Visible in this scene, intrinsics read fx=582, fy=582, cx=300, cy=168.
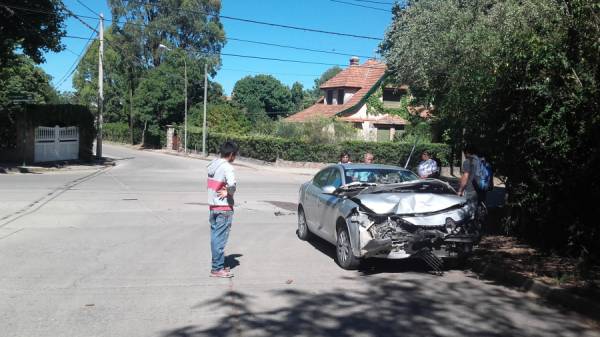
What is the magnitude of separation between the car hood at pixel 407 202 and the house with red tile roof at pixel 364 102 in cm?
3313

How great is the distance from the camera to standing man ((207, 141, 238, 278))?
23.9 feet

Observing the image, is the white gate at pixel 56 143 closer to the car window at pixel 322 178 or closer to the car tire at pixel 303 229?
the car tire at pixel 303 229

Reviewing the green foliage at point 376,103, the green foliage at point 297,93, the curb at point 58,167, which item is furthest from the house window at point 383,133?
the green foliage at point 297,93

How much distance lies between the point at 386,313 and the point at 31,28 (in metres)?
26.6

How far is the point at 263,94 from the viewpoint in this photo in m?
83.5

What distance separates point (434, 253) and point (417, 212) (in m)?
0.57

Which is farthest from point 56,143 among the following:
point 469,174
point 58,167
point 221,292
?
point 221,292

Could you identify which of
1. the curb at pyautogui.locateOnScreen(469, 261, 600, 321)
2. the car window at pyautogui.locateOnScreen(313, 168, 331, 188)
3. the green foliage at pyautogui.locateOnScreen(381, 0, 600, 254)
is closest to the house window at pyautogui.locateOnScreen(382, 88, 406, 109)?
the green foliage at pyautogui.locateOnScreen(381, 0, 600, 254)

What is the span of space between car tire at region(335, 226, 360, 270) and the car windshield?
1246 mm

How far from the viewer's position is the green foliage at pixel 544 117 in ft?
24.2

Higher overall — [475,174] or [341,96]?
[341,96]

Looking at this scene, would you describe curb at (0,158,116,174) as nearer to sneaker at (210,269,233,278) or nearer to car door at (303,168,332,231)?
car door at (303,168,332,231)

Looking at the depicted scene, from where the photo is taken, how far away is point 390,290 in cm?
689

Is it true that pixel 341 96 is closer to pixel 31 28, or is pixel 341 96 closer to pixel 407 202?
pixel 31 28
